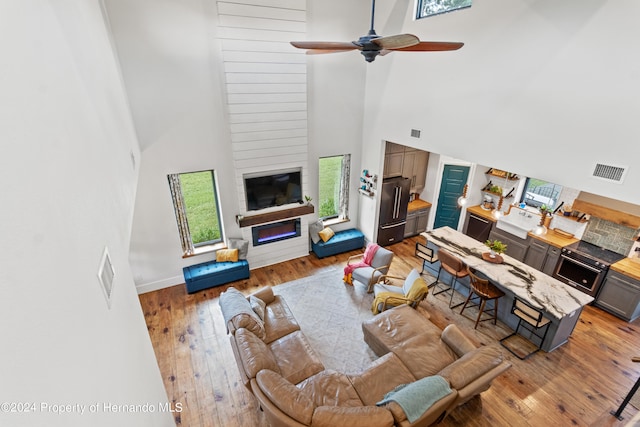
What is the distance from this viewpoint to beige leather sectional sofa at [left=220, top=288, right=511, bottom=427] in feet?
9.61

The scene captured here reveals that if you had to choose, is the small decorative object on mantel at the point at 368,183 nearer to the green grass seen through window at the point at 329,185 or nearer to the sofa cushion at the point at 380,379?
the green grass seen through window at the point at 329,185

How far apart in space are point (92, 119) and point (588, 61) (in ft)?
15.4

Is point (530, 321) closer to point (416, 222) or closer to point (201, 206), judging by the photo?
point (416, 222)

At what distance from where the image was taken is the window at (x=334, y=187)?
23.5 feet

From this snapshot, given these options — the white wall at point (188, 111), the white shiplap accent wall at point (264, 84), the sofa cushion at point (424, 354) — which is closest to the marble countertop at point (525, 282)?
the sofa cushion at point (424, 354)

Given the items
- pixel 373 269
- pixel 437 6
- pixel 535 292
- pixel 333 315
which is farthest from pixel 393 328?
pixel 437 6

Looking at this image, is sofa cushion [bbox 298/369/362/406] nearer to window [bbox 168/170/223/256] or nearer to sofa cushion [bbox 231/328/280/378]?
sofa cushion [bbox 231/328/280/378]

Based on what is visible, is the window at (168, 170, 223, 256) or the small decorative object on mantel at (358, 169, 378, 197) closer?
the window at (168, 170, 223, 256)

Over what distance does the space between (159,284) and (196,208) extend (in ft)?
5.58

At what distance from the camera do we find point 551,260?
5.97 m

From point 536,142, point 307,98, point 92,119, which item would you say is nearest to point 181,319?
point 92,119

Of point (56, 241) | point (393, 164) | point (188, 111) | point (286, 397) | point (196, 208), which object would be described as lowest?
point (286, 397)

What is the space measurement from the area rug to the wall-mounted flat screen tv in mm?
1764

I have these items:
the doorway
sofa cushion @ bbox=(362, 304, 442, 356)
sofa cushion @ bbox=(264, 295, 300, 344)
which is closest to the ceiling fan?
sofa cushion @ bbox=(362, 304, 442, 356)
